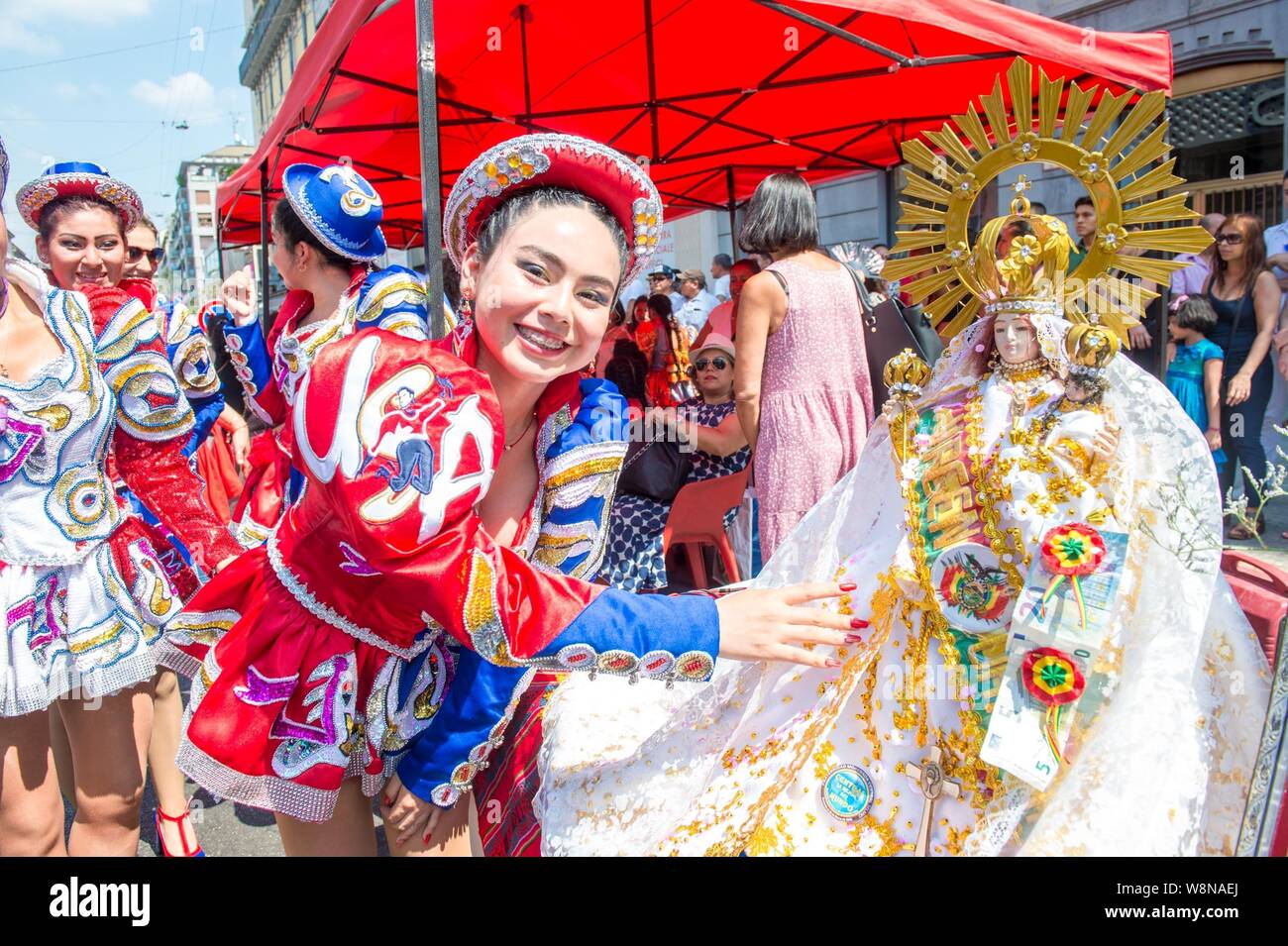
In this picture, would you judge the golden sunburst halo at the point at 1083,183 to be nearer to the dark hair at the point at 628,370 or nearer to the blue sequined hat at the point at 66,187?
the blue sequined hat at the point at 66,187

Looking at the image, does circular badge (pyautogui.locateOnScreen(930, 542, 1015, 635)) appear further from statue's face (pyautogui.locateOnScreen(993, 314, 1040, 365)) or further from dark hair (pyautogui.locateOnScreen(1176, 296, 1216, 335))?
dark hair (pyautogui.locateOnScreen(1176, 296, 1216, 335))

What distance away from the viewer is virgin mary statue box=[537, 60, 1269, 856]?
1.46 meters

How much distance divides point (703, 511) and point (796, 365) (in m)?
1.11

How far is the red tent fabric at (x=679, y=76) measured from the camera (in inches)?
160

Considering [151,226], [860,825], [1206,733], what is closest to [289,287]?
[151,226]

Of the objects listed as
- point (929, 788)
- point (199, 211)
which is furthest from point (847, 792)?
point (199, 211)

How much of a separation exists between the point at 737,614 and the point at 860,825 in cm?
65

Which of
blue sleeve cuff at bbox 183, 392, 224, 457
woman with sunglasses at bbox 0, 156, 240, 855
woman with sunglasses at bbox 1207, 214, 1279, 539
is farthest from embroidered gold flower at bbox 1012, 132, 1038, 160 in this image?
woman with sunglasses at bbox 1207, 214, 1279, 539

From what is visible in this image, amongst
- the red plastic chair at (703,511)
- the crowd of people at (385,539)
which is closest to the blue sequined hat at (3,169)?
the crowd of people at (385,539)

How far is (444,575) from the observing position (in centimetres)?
114

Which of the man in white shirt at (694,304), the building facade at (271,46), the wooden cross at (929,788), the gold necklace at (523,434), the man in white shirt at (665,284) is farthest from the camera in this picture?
the building facade at (271,46)

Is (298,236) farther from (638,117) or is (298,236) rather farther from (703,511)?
(638,117)

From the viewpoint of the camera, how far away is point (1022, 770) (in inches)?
59.2

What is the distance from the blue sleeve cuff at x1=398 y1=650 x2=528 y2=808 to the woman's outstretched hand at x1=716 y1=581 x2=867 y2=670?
1.25ft
